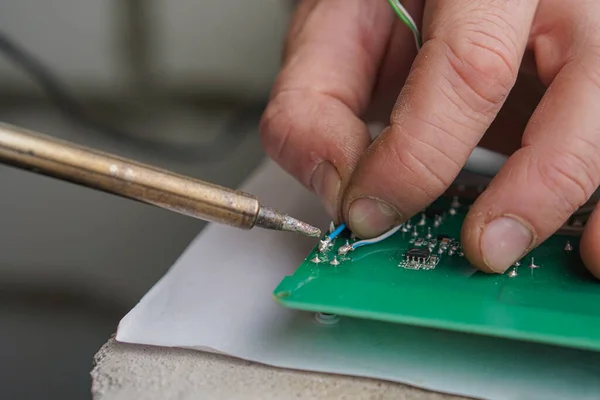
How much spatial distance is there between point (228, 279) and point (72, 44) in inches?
33.9

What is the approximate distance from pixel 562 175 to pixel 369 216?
0.56 feet

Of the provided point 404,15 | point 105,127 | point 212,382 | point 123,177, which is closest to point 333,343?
point 212,382

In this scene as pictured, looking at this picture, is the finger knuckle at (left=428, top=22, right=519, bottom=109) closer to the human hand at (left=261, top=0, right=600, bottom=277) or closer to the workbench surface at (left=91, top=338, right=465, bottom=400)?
the human hand at (left=261, top=0, right=600, bottom=277)

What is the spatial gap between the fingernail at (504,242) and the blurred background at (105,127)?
2.19 feet

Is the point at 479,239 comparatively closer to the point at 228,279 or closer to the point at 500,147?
the point at 228,279

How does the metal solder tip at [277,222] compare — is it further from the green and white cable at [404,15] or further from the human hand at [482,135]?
the green and white cable at [404,15]

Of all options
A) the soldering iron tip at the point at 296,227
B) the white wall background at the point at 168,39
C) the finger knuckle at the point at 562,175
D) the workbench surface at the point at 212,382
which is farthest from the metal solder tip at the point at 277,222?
the white wall background at the point at 168,39

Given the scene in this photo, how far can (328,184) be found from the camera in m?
0.63

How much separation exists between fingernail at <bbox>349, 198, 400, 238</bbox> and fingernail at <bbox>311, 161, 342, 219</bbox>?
47 millimetres

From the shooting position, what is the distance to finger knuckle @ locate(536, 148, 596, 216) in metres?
0.53

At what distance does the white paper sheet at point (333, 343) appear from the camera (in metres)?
0.44

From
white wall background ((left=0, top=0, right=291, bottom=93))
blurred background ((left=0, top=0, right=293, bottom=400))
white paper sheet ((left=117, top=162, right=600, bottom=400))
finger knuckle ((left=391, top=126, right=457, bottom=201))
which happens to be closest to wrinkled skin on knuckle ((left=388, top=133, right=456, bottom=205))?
finger knuckle ((left=391, top=126, right=457, bottom=201))

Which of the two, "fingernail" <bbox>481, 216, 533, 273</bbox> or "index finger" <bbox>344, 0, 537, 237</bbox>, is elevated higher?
"index finger" <bbox>344, 0, 537, 237</bbox>

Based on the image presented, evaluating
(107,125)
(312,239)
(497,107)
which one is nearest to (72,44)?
(107,125)
